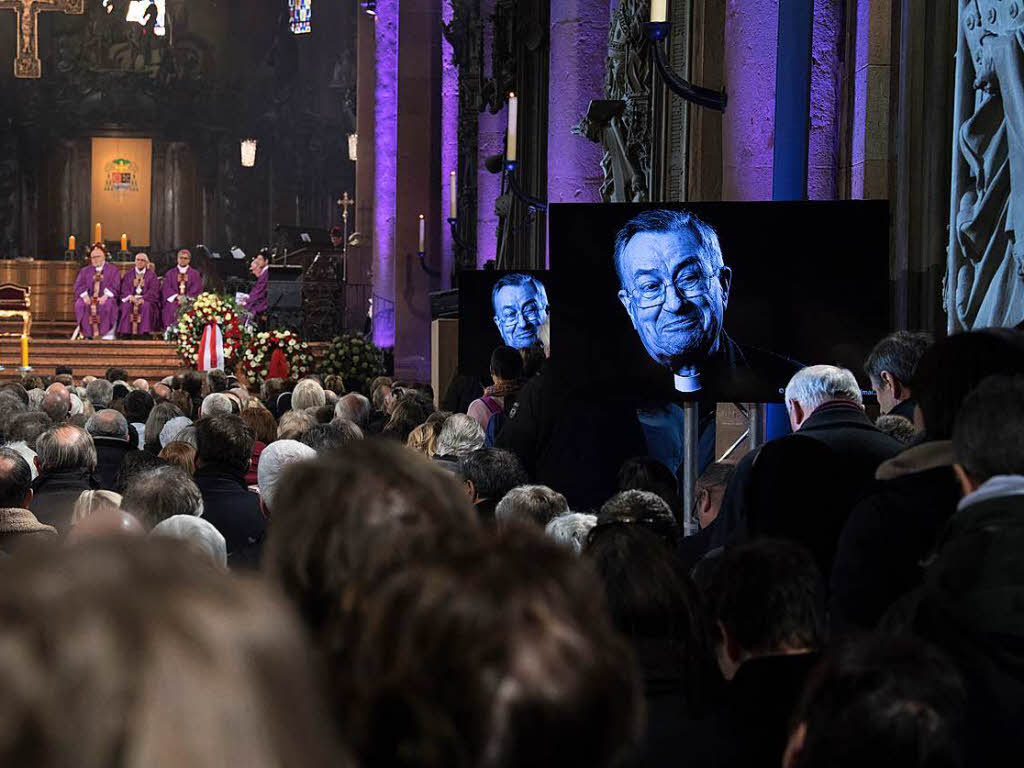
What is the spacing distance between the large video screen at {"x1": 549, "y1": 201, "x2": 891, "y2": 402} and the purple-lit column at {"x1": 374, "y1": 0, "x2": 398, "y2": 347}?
63.2 ft

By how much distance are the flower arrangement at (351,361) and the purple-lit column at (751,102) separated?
12063 millimetres

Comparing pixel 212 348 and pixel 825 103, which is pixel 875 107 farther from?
pixel 212 348

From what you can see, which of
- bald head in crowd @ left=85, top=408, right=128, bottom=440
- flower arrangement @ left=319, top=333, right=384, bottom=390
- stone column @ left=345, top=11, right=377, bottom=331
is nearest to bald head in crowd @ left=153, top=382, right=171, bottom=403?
bald head in crowd @ left=85, top=408, right=128, bottom=440

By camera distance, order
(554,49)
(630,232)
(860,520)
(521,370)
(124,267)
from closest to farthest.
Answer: (860,520) → (630,232) → (521,370) → (554,49) → (124,267)

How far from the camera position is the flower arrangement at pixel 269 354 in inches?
738

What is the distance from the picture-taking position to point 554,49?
1286 centimetres

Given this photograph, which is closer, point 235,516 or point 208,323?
point 235,516

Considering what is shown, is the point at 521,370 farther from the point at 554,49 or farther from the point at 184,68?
the point at 184,68

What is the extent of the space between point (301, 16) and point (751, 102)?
117ft

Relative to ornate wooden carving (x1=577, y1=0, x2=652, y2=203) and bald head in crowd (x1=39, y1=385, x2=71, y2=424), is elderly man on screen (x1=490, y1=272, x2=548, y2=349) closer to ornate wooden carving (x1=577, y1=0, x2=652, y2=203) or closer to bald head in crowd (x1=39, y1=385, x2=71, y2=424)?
ornate wooden carving (x1=577, y1=0, x2=652, y2=203)

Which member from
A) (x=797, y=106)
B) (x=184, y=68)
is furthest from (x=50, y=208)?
(x=797, y=106)

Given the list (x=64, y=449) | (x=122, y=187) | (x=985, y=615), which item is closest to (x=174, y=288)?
(x=122, y=187)

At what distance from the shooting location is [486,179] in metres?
21.7

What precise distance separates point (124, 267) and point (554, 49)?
68.2 ft
